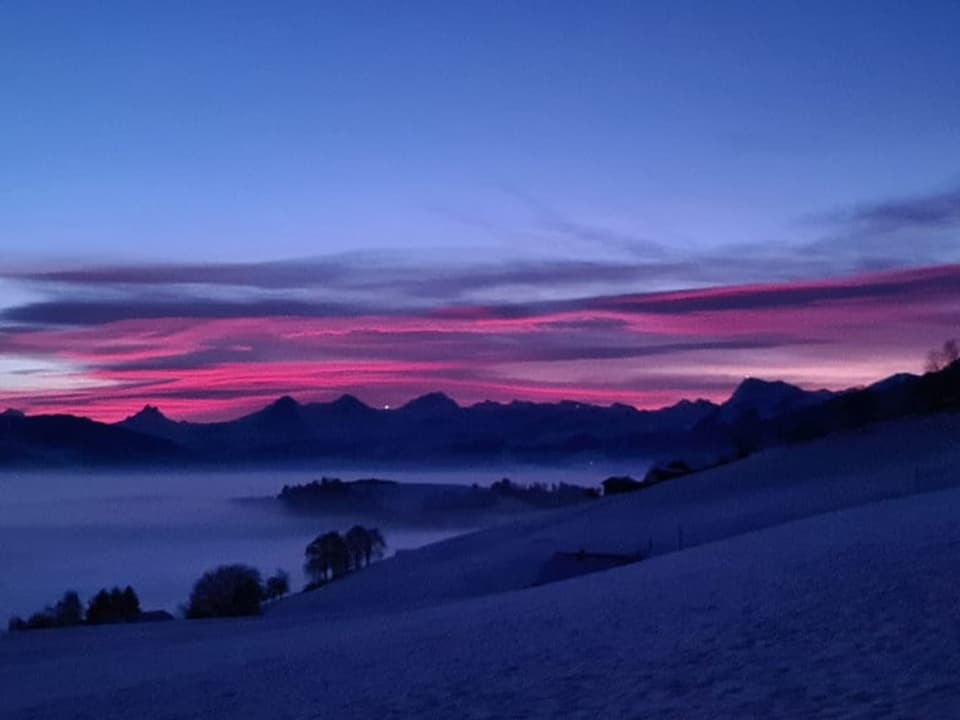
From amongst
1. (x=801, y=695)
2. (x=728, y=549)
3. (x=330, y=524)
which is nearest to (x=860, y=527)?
(x=728, y=549)

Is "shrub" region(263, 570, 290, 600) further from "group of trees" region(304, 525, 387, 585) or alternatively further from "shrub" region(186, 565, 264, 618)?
"group of trees" region(304, 525, 387, 585)

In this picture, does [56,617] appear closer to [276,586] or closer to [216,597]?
[216,597]

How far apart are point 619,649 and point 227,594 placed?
93.5 feet

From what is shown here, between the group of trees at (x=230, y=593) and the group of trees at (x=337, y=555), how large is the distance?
523 centimetres

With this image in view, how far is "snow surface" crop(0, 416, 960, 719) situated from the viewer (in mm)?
12078

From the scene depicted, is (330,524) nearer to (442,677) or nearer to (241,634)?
(241,634)

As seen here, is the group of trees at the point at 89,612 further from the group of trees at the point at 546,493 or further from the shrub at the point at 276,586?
the group of trees at the point at 546,493

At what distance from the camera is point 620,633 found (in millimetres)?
16406

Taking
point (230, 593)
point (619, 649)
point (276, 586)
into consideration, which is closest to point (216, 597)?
point (230, 593)

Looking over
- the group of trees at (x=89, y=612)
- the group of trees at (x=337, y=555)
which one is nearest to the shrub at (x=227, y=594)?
the group of trees at (x=89, y=612)

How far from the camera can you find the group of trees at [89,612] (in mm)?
36312

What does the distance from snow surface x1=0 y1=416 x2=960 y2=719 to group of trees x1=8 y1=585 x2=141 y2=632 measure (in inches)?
279

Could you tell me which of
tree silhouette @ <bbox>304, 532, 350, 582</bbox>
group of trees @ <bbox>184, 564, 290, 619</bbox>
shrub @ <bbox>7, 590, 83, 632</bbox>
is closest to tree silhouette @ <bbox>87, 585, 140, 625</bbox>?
shrub @ <bbox>7, 590, 83, 632</bbox>

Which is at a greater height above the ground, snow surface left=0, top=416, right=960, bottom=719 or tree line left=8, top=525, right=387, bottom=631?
snow surface left=0, top=416, right=960, bottom=719
